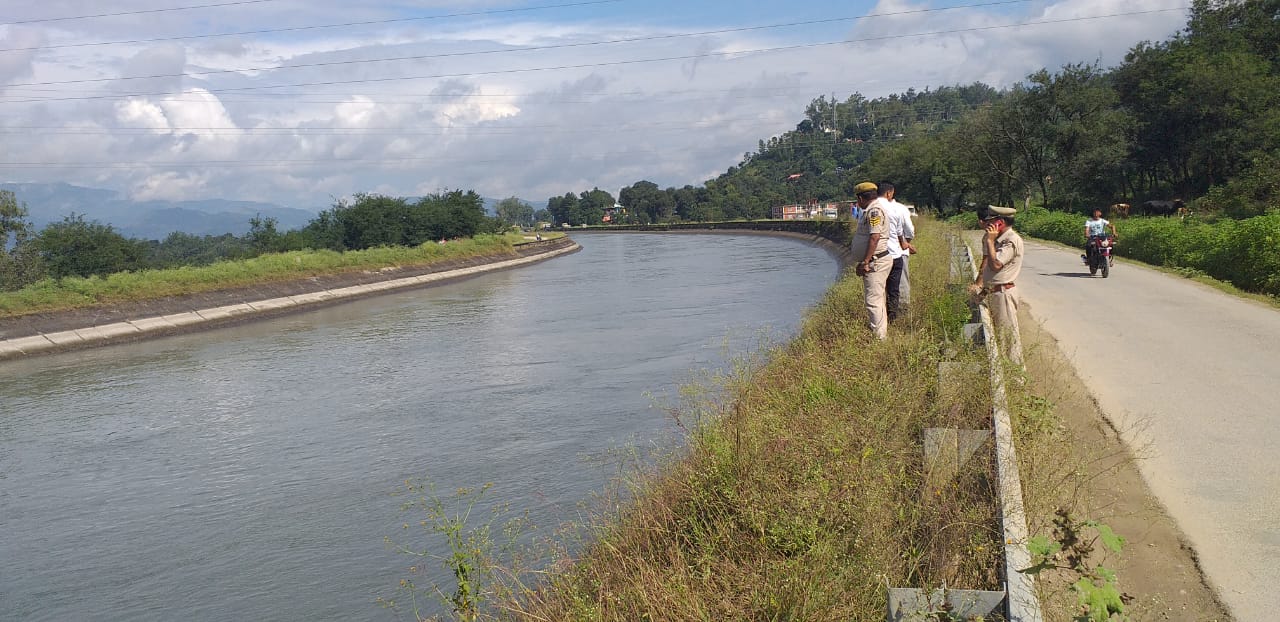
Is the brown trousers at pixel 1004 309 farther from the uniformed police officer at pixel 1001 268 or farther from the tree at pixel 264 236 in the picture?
the tree at pixel 264 236

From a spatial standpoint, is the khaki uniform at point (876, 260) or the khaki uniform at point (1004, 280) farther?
the khaki uniform at point (876, 260)

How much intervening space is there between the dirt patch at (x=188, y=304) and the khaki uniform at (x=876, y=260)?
28949 millimetres

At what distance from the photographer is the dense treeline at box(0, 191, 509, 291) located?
130 feet

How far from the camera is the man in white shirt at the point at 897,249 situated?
36.6ft

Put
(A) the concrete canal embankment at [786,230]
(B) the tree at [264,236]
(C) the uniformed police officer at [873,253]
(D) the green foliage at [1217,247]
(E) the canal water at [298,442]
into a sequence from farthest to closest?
(A) the concrete canal embankment at [786,230] → (B) the tree at [264,236] → (D) the green foliage at [1217,247] → (C) the uniformed police officer at [873,253] → (E) the canal water at [298,442]

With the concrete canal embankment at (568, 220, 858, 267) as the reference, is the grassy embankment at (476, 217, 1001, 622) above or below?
above

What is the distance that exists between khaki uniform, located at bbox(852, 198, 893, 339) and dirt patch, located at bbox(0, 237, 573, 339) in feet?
95.0

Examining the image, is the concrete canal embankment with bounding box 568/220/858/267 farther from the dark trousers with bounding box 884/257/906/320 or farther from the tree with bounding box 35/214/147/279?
the tree with bounding box 35/214/147/279

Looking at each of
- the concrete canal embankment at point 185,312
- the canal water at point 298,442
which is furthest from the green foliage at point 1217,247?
the concrete canal embankment at point 185,312

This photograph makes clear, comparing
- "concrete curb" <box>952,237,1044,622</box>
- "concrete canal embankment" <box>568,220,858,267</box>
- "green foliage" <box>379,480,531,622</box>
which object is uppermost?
"concrete curb" <box>952,237,1044,622</box>

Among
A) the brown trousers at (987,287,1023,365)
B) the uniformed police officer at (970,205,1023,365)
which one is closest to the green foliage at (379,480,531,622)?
the brown trousers at (987,287,1023,365)

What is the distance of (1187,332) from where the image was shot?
12625 millimetres

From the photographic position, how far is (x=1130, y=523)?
5.86 metres

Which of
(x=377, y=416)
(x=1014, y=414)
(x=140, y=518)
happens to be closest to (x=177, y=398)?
(x=377, y=416)
